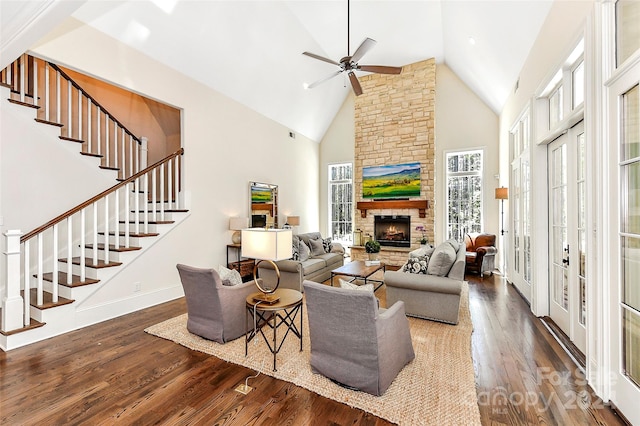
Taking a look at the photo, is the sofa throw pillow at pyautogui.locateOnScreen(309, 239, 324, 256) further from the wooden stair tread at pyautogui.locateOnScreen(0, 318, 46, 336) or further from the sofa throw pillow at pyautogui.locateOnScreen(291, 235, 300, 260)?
the wooden stair tread at pyautogui.locateOnScreen(0, 318, 46, 336)

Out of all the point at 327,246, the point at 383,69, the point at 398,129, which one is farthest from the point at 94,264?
the point at 398,129

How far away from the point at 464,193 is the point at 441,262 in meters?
4.36

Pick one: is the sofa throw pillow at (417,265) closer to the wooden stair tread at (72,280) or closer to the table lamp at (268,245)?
the table lamp at (268,245)

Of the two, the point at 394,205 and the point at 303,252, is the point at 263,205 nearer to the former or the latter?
the point at 303,252

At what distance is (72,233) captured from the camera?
4.27 meters

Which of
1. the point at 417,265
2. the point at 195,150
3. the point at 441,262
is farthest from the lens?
the point at 195,150

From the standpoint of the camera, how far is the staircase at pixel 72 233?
3.01 m

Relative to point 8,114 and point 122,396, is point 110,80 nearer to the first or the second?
point 8,114

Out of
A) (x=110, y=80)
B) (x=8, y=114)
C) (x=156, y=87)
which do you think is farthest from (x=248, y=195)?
(x=8, y=114)

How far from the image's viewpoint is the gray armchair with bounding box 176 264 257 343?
9.39 feet

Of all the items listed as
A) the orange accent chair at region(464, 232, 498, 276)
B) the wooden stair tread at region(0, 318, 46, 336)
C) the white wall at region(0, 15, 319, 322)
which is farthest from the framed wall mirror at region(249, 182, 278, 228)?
the orange accent chair at region(464, 232, 498, 276)

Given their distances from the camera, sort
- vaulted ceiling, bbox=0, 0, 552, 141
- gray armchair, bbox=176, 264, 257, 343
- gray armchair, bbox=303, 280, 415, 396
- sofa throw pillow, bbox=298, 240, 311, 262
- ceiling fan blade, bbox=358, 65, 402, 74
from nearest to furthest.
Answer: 1. gray armchair, bbox=303, 280, 415, 396
2. gray armchair, bbox=176, 264, 257, 343
3. vaulted ceiling, bbox=0, 0, 552, 141
4. ceiling fan blade, bbox=358, 65, 402, 74
5. sofa throw pillow, bbox=298, 240, 311, 262

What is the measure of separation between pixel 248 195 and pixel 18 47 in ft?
13.0

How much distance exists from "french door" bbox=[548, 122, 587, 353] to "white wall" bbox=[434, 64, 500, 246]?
11.5 ft
